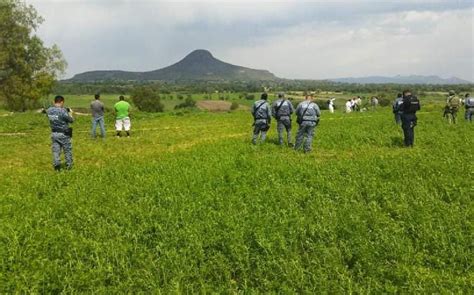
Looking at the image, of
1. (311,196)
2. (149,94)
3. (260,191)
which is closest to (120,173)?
(260,191)

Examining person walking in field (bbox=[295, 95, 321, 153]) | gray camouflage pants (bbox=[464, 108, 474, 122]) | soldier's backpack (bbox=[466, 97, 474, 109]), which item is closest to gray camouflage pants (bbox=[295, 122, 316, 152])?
person walking in field (bbox=[295, 95, 321, 153])

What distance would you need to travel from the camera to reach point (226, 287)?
20.8 ft

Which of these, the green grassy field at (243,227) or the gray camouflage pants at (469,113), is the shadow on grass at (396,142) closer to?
the green grassy field at (243,227)

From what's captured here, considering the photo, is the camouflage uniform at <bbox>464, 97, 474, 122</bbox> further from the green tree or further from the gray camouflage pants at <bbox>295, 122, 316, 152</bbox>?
the green tree

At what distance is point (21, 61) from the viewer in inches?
1879

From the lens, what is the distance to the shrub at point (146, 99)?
83312 millimetres

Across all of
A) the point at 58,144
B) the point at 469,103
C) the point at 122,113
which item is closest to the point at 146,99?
the point at 122,113

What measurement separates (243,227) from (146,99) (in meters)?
80.1

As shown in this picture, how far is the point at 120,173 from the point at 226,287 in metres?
6.84

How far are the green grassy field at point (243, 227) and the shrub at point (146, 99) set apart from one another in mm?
70627

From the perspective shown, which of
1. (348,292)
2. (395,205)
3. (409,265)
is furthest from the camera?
(395,205)

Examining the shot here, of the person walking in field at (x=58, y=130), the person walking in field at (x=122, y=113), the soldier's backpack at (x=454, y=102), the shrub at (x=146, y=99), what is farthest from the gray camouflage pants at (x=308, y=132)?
Result: the shrub at (x=146, y=99)

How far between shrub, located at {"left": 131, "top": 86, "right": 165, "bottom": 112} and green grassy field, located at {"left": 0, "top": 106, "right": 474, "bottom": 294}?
7063 cm

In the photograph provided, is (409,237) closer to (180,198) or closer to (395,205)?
(395,205)
